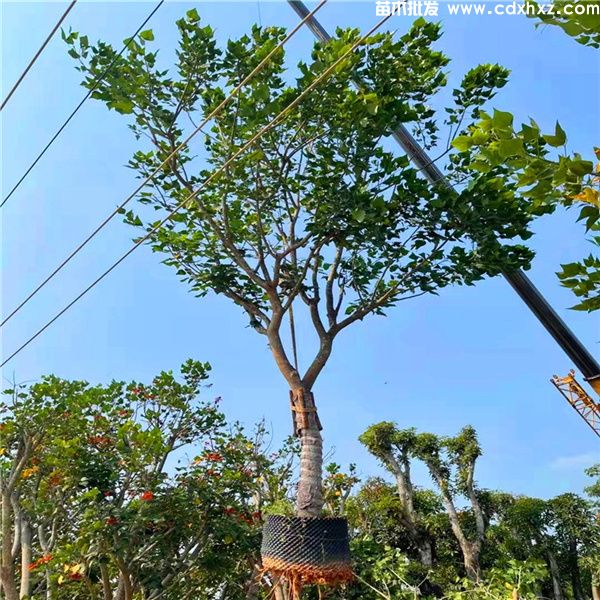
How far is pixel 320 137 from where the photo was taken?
11.9 feet

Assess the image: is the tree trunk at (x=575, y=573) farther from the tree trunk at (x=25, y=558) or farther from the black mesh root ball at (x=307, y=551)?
the tree trunk at (x=25, y=558)

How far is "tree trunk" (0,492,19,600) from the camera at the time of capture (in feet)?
15.5

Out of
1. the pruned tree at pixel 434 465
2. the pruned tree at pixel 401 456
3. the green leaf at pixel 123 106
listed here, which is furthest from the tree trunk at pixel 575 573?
the green leaf at pixel 123 106

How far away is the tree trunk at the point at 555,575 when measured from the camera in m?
8.09

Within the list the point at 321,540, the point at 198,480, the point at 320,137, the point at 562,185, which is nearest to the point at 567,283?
the point at 562,185

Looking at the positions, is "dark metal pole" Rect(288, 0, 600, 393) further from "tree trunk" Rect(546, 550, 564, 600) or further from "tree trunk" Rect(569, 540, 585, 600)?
"tree trunk" Rect(569, 540, 585, 600)

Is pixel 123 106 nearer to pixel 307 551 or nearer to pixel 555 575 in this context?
pixel 307 551

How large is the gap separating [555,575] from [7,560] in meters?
8.04

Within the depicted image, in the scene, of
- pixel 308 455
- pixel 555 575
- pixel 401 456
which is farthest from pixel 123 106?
pixel 555 575

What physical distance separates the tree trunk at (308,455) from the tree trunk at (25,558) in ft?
10.4

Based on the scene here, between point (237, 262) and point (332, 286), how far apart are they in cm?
79

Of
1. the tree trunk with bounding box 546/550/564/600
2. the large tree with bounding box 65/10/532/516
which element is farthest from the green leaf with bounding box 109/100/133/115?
the tree trunk with bounding box 546/550/564/600

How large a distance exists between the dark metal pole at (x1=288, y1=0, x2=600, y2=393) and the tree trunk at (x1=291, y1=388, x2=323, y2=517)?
1.80m

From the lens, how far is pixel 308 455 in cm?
343
